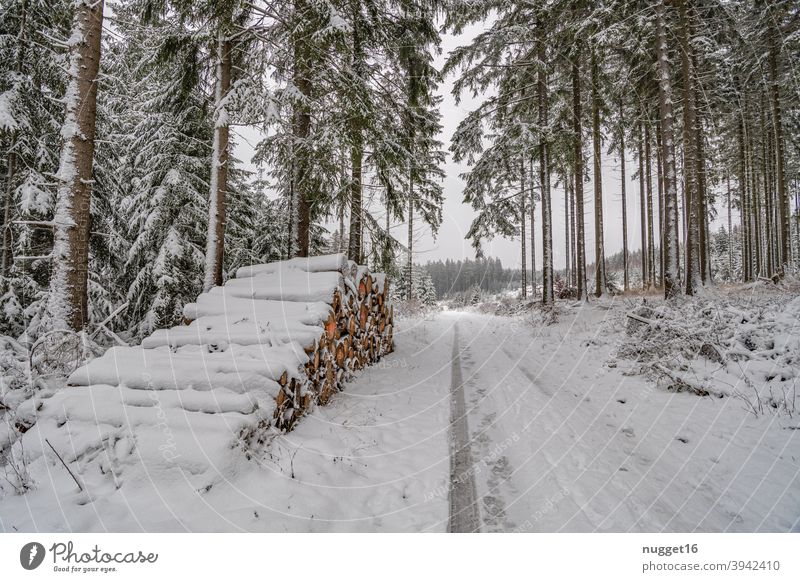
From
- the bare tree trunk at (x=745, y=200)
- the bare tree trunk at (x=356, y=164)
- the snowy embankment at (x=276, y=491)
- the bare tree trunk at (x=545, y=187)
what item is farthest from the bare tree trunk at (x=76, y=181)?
the bare tree trunk at (x=745, y=200)

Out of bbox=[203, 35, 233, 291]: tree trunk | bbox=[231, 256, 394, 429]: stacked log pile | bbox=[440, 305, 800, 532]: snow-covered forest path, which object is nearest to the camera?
bbox=[440, 305, 800, 532]: snow-covered forest path

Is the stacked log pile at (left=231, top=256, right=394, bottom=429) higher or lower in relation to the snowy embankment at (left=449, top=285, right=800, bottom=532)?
higher

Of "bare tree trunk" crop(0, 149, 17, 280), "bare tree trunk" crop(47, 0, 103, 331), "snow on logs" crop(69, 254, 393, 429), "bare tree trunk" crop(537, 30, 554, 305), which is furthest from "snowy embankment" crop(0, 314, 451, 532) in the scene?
"bare tree trunk" crop(537, 30, 554, 305)

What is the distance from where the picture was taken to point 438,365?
757 centimetres

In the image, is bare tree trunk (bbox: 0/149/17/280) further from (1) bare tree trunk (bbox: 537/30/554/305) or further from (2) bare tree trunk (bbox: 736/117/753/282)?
(2) bare tree trunk (bbox: 736/117/753/282)

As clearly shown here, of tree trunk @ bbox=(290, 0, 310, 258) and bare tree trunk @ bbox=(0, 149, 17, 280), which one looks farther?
bare tree trunk @ bbox=(0, 149, 17, 280)

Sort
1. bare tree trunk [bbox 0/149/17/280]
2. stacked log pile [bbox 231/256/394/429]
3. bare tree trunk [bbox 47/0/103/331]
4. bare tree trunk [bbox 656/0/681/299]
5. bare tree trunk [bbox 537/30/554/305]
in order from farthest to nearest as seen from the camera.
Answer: bare tree trunk [bbox 537/30/554/305], bare tree trunk [bbox 656/0/681/299], bare tree trunk [bbox 0/149/17/280], bare tree trunk [bbox 47/0/103/331], stacked log pile [bbox 231/256/394/429]

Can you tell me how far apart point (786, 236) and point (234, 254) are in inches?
894

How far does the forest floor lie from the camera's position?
7.74 feet

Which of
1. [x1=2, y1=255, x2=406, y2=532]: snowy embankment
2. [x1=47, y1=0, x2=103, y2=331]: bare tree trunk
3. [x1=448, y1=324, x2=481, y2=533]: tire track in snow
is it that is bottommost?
[x1=448, y1=324, x2=481, y2=533]: tire track in snow

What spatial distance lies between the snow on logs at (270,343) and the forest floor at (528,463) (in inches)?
20.2

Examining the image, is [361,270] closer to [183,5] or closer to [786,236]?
[183,5]

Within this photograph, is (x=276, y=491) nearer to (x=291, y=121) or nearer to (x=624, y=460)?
(x=624, y=460)

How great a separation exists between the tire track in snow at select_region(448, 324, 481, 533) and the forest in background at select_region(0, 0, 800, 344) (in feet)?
17.9
